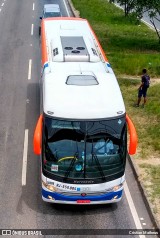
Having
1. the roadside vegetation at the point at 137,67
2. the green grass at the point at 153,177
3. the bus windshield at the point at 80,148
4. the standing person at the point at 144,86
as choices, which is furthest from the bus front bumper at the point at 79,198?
the standing person at the point at 144,86

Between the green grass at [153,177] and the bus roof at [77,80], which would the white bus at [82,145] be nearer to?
the bus roof at [77,80]

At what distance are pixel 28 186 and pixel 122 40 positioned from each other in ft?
67.9

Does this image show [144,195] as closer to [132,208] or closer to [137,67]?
[132,208]

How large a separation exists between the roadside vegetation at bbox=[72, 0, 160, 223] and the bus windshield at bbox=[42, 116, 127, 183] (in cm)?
224

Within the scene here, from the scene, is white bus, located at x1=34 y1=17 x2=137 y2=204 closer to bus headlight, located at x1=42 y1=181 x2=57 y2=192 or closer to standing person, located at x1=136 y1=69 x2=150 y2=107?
bus headlight, located at x1=42 y1=181 x2=57 y2=192

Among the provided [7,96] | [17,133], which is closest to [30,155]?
[17,133]

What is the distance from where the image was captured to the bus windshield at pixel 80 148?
11.1 meters

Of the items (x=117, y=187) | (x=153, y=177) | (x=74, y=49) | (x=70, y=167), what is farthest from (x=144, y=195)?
(x=74, y=49)

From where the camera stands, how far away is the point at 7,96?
20438 millimetres

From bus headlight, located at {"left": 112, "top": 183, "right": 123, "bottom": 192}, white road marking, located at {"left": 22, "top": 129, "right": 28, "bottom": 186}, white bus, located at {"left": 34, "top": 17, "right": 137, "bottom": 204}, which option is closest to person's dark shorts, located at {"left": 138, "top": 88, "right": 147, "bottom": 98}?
white road marking, located at {"left": 22, "top": 129, "right": 28, "bottom": 186}

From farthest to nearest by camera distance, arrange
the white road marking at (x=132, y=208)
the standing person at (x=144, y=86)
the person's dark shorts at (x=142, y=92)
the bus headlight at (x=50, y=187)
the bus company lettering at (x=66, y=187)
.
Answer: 1. the person's dark shorts at (x=142, y=92)
2. the standing person at (x=144, y=86)
3. the white road marking at (x=132, y=208)
4. the bus headlight at (x=50, y=187)
5. the bus company lettering at (x=66, y=187)

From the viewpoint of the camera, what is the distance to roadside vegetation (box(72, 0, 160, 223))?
14265mm

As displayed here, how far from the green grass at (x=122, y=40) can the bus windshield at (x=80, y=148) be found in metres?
12.7

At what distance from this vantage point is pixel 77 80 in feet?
41.5
